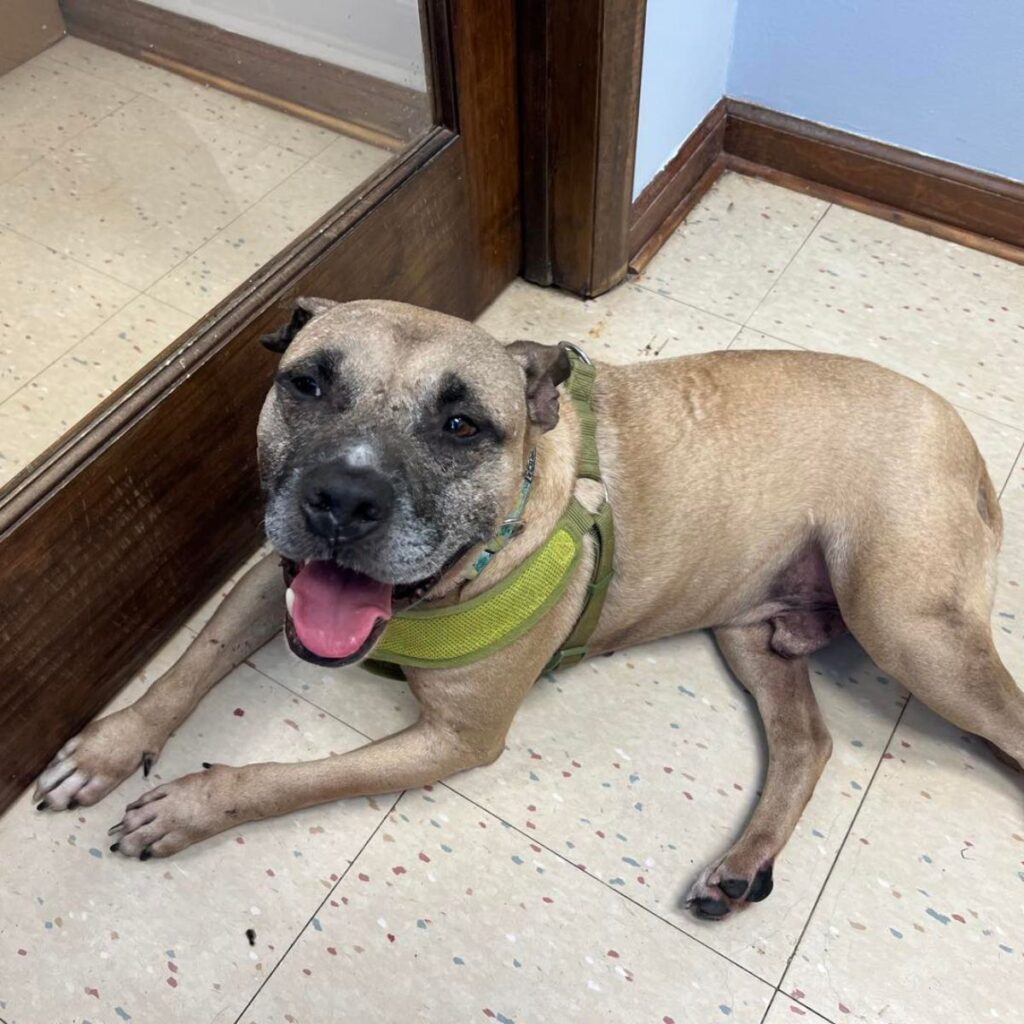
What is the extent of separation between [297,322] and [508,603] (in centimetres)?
64

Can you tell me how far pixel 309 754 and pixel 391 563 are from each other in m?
0.82

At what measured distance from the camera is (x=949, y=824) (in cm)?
211

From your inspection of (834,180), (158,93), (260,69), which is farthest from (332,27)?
(834,180)

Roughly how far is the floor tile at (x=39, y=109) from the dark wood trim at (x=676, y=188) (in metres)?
1.55

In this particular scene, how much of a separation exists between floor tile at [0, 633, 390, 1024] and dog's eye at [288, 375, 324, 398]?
0.89m

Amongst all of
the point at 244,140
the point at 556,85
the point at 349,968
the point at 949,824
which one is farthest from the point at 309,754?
the point at 556,85

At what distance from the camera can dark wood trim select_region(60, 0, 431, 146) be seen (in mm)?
2445

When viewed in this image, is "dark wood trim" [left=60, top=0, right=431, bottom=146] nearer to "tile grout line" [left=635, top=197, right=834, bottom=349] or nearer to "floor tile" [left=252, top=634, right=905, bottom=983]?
"tile grout line" [left=635, top=197, right=834, bottom=349]

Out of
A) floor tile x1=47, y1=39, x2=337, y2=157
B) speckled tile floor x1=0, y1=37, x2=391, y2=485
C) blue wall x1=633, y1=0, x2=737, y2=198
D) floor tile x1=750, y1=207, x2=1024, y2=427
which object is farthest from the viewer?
floor tile x1=750, y1=207, x2=1024, y2=427

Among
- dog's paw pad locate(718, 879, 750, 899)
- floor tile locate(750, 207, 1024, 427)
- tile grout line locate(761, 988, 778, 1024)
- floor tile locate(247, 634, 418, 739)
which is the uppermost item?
floor tile locate(750, 207, 1024, 427)

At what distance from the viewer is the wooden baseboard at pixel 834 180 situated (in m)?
3.10

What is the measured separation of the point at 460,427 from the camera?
166cm

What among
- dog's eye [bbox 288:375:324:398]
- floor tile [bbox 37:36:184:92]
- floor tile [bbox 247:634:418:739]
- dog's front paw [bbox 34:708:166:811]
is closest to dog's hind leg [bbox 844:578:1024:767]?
floor tile [bbox 247:634:418:739]

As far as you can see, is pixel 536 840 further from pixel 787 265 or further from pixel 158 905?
pixel 787 265
